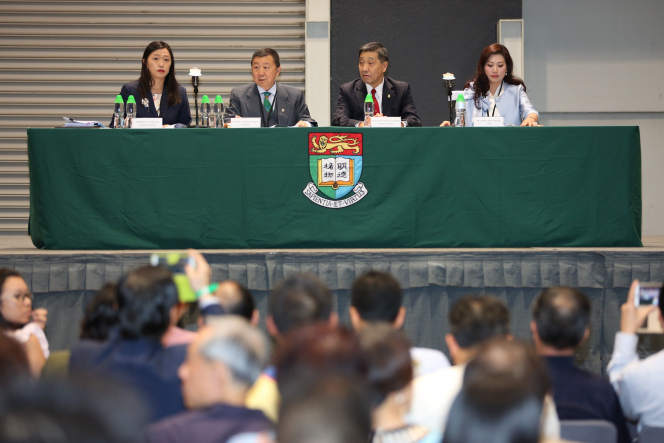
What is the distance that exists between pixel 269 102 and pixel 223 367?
3.62 meters

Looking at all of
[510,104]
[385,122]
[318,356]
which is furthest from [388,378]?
[510,104]

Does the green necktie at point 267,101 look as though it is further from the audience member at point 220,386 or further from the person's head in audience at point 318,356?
the person's head in audience at point 318,356

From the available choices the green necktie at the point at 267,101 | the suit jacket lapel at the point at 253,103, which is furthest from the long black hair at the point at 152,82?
the green necktie at the point at 267,101

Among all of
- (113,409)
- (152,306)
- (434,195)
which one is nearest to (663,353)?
(152,306)

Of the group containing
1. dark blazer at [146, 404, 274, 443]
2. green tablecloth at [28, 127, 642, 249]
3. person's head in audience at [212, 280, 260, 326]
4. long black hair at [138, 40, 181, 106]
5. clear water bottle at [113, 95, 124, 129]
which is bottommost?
dark blazer at [146, 404, 274, 443]

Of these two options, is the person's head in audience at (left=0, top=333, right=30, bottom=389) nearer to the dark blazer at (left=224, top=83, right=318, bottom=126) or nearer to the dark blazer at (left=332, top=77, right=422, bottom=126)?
the dark blazer at (left=224, top=83, right=318, bottom=126)

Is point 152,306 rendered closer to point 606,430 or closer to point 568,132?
point 606,430

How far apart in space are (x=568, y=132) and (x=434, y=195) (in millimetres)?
932

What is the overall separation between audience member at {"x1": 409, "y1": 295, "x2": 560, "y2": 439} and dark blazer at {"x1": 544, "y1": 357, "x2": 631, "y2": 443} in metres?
0.19

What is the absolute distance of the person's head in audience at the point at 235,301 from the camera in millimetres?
2166

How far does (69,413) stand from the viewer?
35.9 inches

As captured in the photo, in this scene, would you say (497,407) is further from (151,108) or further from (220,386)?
(151,108)

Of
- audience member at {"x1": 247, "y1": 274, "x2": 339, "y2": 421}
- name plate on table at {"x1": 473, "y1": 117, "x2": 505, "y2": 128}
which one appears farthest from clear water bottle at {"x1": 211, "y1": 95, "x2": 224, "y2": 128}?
audience member at {"x1": 247, "y1": 274, "x2": 339, "y2": 421}

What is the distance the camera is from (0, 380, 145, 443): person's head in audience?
2.84 feet
